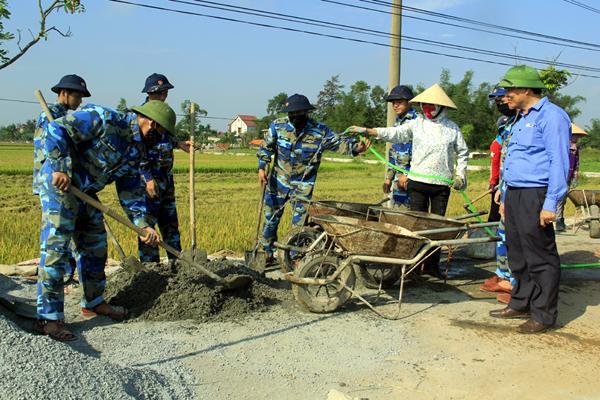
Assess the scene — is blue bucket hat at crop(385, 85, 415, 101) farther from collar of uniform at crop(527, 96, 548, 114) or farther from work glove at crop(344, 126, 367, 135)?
collar of uniform at crop(527, 96, 548, 114)

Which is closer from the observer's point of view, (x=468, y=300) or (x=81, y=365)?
(x=81, y=365)

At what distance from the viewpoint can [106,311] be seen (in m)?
4.41

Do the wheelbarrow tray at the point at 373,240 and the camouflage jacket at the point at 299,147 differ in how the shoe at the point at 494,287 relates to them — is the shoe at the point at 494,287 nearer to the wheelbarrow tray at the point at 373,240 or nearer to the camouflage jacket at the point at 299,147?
the wheelbarrow tray at the point at 373,240

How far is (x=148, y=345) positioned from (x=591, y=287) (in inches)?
188

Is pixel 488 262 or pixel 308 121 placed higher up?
pixel 308 121

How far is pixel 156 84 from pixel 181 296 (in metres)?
2.35

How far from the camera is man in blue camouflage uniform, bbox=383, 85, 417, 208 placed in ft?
21.7

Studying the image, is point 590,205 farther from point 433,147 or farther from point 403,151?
point 433,147

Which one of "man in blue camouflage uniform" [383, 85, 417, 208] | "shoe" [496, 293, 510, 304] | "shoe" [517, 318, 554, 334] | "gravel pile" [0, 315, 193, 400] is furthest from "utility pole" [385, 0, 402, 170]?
"gravel pile" [0, 315, 193, 400]

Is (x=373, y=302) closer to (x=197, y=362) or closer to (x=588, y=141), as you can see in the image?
(x=197, y=362)

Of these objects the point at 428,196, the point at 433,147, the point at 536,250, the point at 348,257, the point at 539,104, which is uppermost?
the point at 539,104

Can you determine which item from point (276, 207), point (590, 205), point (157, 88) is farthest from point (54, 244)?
point (590, 205)

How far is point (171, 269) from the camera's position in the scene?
5137 mm

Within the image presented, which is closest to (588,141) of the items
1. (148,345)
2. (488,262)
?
(488,262)
